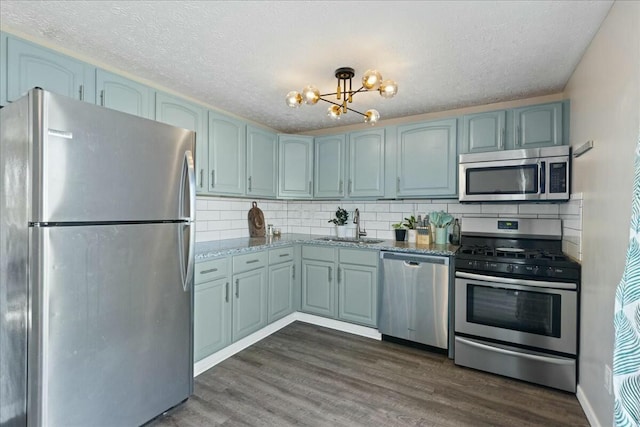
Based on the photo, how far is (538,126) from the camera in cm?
259

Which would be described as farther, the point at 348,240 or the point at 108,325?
the point at 348,240

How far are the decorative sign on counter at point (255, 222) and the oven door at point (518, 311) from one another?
7.36 feet

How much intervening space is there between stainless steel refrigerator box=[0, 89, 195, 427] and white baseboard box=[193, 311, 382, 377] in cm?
58

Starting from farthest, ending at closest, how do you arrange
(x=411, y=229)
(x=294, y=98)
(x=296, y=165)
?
(x=296, y=165)
(x=411, y=229)
(x=294, y=98)

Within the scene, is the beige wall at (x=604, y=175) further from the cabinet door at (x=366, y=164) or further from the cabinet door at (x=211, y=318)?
the cabinet door at (x=211, y=318)

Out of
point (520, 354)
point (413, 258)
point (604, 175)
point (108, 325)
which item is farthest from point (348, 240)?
point (108, 325)

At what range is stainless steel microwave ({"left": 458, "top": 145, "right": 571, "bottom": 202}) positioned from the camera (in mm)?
2402

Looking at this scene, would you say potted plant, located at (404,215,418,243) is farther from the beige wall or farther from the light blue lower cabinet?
the beige wall

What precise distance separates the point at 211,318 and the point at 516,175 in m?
2.82

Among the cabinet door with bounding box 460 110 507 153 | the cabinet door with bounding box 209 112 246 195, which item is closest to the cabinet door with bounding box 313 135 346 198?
the cabinet door with bounding box 209 112 246 195

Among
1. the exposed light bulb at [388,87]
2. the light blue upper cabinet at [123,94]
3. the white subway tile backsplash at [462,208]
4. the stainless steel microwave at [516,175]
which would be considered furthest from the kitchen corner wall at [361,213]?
the exposed light bulb at [388,87]

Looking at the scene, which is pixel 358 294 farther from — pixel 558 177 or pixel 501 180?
pixel 558 177

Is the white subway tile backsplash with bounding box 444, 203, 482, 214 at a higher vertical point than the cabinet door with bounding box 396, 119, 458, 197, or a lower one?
lower

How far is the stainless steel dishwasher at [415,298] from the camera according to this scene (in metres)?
2.64
